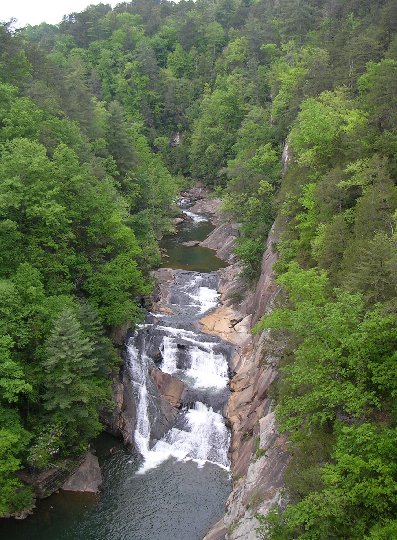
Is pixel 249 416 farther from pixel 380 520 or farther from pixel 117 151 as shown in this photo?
pixel 117 151

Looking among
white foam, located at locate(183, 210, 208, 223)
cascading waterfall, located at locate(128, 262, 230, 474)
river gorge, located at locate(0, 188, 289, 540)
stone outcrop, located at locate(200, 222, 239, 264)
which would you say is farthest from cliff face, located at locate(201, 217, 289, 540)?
white foam, located at locate(183, 210, 208, 223)

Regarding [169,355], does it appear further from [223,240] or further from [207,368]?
[223,240]

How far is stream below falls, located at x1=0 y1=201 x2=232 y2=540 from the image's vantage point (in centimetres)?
2077

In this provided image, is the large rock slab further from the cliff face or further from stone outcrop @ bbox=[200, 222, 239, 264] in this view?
stone outcrop @ bbox=[200, 222, 239, 264]

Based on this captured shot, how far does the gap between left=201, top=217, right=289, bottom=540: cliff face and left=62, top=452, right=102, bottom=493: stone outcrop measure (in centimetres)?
618

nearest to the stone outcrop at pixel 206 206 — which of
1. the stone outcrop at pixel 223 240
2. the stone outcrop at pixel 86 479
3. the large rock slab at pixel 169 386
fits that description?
the stone outcrop at pixel 223 240

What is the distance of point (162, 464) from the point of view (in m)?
24.5

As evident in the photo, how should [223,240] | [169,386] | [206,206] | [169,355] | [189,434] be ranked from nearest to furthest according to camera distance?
[189,434] < [169,386] < [169,355] < [223,240] < [206,206]

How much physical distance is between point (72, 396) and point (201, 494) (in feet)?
24.7

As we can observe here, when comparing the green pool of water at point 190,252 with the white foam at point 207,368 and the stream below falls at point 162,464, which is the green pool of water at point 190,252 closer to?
the stream below falls at point 162,464

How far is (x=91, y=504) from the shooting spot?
21.9m

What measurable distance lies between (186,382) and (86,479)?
344 inches

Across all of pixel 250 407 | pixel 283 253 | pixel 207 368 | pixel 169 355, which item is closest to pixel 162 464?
pixel 250 407

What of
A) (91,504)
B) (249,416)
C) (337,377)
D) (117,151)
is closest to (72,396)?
(91,504)
